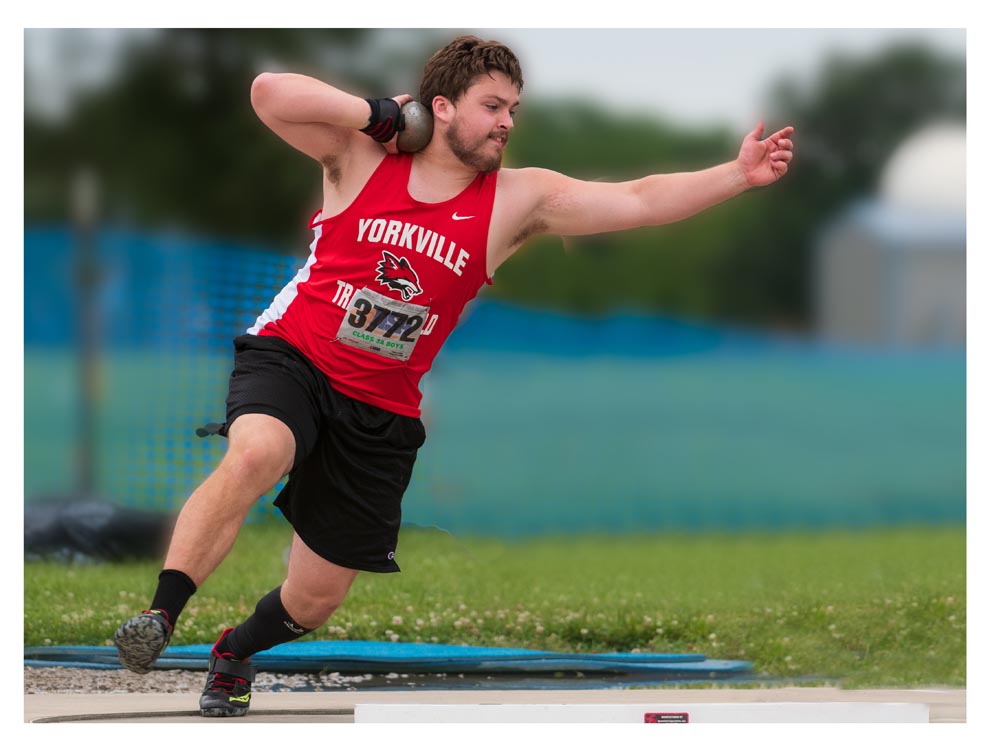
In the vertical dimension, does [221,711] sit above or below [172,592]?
below

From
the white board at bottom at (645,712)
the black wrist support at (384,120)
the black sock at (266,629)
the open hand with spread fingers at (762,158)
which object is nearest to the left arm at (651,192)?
the open hand with spread fingers at (762,158)

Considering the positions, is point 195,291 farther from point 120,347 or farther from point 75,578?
point 75,578

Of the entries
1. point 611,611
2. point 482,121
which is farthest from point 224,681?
point 482,121

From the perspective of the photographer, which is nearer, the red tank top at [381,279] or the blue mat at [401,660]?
the red tank top at [381,279]

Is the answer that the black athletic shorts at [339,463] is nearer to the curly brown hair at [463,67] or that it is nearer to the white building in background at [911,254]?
the curly brown hair at [463,67]

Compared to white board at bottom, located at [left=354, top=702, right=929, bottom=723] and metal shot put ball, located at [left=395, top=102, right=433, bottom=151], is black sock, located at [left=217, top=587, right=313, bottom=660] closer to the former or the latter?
white board at bottom, located at [left=354, top=702, right=929, bottom=723]

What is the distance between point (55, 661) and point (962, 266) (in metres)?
5.53

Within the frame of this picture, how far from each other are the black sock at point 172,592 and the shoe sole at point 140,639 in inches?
3.5

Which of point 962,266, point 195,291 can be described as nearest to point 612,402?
point 962,266

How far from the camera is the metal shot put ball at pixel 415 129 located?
13.5 ft

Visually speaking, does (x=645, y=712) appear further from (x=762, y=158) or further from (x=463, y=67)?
(x=463, y=67)

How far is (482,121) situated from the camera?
414cm

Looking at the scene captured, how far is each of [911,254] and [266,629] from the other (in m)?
5.12

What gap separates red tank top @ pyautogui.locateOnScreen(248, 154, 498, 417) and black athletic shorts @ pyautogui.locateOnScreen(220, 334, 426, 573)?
6 centimetres
